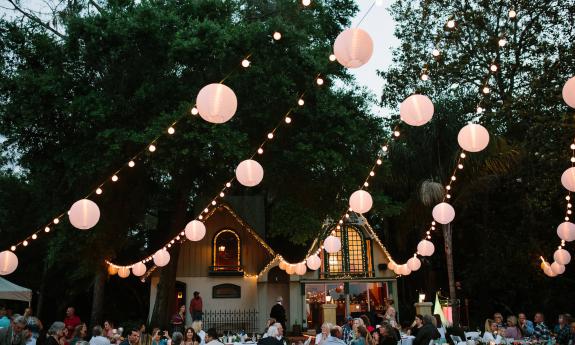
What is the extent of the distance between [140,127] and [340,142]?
18.7ft

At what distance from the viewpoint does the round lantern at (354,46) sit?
6047mm

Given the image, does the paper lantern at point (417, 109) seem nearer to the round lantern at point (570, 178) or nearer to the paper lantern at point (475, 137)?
the paper lantern at point (475, 137)

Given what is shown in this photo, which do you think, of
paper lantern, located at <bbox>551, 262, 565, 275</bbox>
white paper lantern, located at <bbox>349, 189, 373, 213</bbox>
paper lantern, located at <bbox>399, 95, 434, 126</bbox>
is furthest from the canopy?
paper lantern, located at <bbox>551, 262, 565, 275</bbox>

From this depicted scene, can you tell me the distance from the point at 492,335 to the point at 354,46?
772cm

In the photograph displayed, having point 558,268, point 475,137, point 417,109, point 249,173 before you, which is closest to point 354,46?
point 417,109

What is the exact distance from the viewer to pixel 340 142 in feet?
51.3

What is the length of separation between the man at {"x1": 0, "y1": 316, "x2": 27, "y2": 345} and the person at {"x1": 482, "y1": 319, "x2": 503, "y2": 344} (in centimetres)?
815

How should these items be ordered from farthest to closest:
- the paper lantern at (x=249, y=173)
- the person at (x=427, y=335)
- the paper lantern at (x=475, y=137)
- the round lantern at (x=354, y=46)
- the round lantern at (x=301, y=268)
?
the round lantern at (x=301, y=268) → the paper lantern at (x=249, y=173) → the person at (x=427, y=335) → the paper lantern at (x=475, y=137) → the round lantern at (x=354, y=46)

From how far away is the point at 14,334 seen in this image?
8.07 metres

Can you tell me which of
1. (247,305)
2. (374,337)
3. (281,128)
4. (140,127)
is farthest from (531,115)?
(247,305)

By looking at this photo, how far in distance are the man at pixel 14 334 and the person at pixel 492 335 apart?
8.15 meters

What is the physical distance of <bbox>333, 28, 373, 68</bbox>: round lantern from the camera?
6.05m

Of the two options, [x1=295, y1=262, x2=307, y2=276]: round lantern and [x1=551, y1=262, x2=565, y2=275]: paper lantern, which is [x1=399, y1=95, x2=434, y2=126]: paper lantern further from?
[x1=295, y1=262, x2=307, y2=276]: round lantern

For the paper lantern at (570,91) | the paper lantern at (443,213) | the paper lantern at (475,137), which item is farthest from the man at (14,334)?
the paper lantern at (443,213)
